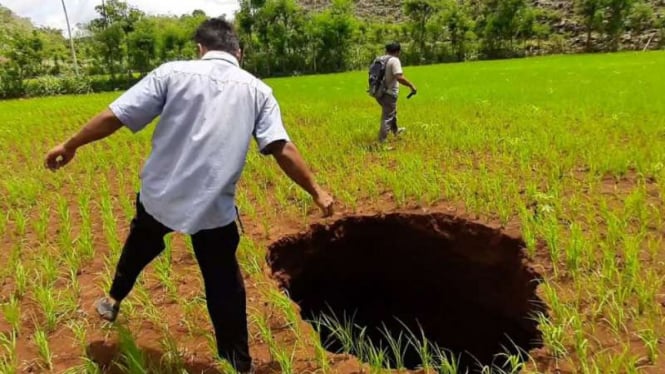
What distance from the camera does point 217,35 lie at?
238 centimetres

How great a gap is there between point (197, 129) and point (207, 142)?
0.08 metres

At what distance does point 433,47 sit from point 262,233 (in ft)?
142

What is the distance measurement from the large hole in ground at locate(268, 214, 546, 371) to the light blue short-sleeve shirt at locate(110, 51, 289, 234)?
1751mm

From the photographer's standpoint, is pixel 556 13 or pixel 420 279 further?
pixel 556 13

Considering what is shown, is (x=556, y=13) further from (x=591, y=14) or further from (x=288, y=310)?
(x=288, y=310)

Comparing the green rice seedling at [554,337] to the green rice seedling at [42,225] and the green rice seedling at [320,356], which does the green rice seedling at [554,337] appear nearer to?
the green rice seedling at [320,356]

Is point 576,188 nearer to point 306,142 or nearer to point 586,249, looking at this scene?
point 586,249

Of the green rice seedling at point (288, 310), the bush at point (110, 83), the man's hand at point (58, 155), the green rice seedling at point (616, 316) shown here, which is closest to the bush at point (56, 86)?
the bush at point (110, 83)

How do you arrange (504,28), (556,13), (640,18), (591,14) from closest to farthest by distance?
(591,14), (640,18), (504,28), (556,13)

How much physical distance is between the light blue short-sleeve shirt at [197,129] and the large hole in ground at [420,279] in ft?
5.74

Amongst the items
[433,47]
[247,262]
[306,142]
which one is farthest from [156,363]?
[433,47]

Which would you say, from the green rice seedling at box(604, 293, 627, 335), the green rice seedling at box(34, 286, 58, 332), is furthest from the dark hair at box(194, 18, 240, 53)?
the green rice seedling at box(604, 293, 627, 335)

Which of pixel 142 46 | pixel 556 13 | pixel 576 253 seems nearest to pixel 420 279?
pixel 576 253

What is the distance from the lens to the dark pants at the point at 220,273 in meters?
2.41
